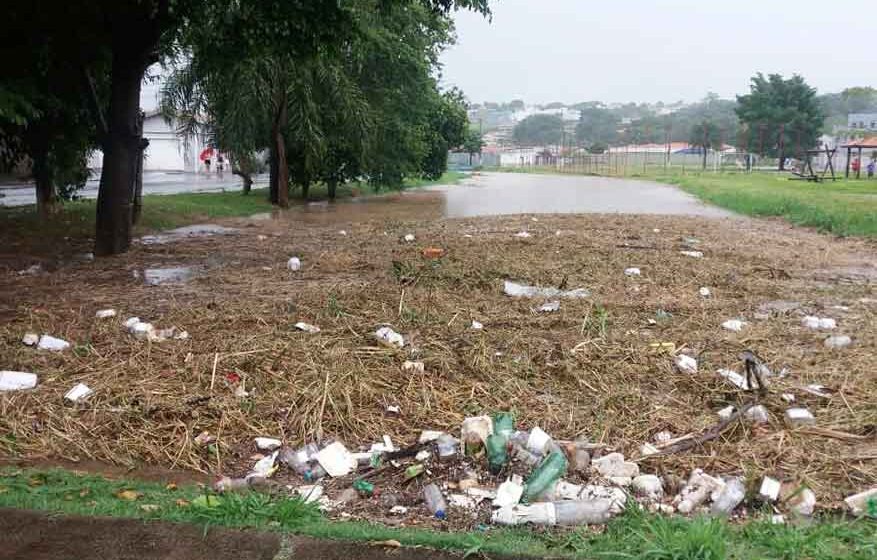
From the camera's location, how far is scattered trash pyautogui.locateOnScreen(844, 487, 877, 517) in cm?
339

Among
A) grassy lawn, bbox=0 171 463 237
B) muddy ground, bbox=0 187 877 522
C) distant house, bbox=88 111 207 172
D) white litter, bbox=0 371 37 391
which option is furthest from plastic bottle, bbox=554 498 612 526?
distant house, bbox=88 111 207 172

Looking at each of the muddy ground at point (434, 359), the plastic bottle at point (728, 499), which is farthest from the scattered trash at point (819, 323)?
the plastic bottle at point (728, 499)

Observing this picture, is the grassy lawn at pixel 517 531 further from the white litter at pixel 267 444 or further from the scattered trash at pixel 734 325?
the scattered trash at pixel 734 325

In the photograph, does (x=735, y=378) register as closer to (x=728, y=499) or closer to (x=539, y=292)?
(x=728, y=499)

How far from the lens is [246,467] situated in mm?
4133

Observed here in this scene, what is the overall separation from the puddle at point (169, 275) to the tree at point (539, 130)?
146657mm

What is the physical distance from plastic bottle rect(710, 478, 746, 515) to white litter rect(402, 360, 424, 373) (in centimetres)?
217

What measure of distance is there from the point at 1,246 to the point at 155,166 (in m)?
42.1

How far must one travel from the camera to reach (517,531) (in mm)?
3303

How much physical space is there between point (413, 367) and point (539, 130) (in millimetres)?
161463

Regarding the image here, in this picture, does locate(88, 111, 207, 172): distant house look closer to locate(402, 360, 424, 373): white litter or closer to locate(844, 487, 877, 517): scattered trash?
locate(402, 360, 424, 373): white litter

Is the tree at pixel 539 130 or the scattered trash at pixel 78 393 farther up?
the tree at pixel 539 130

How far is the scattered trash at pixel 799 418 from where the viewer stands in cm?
447

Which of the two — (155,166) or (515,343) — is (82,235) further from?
(155,166)
